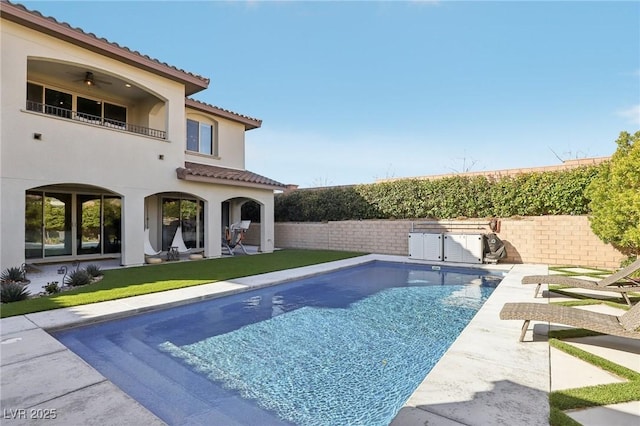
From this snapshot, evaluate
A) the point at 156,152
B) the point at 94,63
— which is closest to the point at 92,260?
the point at 156,152

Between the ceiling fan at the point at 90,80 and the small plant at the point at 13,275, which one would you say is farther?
the ceiling fan at the point at 90,80

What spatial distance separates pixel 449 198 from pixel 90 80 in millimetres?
16393

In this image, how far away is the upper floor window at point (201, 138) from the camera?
17.1m

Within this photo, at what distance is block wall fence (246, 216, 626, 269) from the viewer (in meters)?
12.8

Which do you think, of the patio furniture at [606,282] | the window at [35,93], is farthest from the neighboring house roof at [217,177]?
Answer: the patio furniture at [606,282]

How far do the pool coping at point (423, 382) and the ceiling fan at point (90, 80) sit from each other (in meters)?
9.85

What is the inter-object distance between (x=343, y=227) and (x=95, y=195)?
12.7 m

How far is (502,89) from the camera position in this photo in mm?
16719

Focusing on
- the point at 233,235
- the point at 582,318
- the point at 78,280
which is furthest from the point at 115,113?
the point at 582,318

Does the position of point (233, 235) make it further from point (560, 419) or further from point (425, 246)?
point (560, 419)

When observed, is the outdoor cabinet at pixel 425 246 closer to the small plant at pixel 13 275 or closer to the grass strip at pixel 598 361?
the grass strip at pixel 598 361

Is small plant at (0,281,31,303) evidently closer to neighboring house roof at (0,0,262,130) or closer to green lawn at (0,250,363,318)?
green lawn at (0,250,363,318)

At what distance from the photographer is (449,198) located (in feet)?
53.7

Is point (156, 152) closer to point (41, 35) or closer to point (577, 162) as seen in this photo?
point (41, 35)
